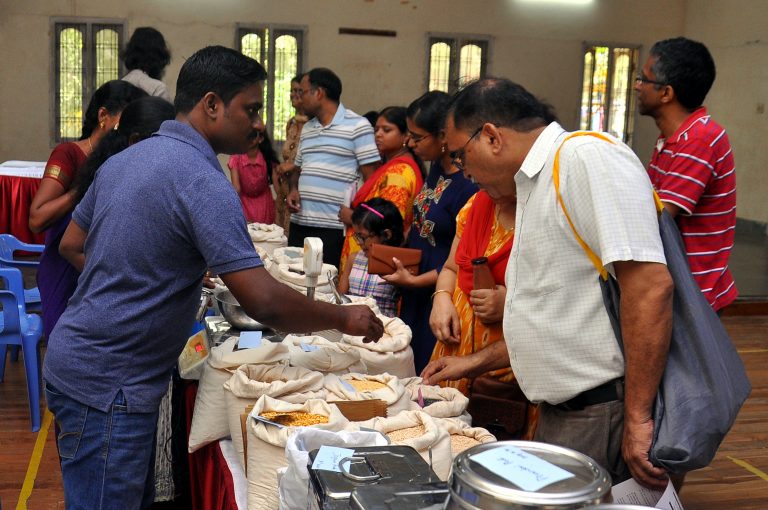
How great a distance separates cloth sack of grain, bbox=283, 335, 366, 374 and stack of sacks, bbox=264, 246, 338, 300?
2.17 feet

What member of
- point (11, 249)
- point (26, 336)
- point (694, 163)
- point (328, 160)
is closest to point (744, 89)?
point (328, 160)

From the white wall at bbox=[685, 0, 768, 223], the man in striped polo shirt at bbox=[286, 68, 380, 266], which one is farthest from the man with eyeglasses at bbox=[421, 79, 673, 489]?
the white wall at bbox=[685, 0, 768, 223]

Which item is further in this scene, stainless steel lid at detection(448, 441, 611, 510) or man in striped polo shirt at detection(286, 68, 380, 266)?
man in striped polo shirt at detection(286, 68, 380, 266)

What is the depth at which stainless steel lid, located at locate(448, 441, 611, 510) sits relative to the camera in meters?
0.87

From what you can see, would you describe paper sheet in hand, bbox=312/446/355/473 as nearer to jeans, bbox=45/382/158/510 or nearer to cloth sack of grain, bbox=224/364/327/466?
cloth sack of grain, bbox=224/364/327/466

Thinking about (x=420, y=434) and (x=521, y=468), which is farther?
(x=420, y=434)

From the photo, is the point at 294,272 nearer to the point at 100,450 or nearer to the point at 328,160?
the point at 100,450

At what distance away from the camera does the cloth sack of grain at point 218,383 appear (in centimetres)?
212

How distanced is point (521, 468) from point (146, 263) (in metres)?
1.11

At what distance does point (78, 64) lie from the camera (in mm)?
10859

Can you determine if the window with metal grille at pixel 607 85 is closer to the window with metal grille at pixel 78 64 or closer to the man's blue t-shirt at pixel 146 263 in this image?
the window with metal grille at pixel 78 64

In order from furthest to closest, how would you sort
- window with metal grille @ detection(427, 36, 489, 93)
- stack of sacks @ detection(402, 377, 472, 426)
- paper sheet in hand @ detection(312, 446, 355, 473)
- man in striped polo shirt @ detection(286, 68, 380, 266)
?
window with metal grille @ detection(427, 36, 489, 93)
man in striped polo shirt @ detection(286, 68, 380, 266)
stack of sacks @ detection(402, 377, 472, 426)
paper sheet in hand @ detection(312, 446, 355, 473)

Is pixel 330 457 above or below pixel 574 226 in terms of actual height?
below

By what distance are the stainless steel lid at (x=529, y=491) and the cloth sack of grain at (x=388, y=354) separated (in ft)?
4.63
